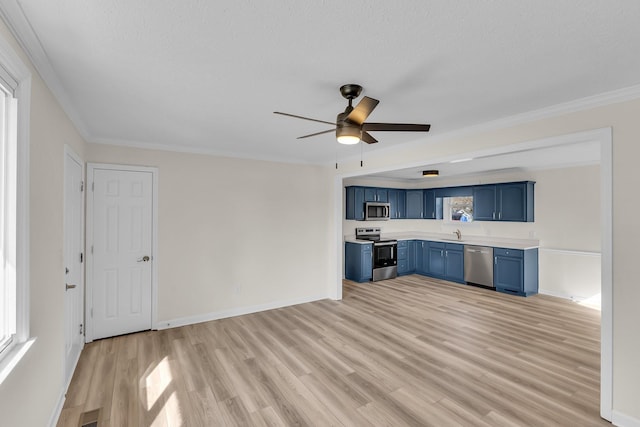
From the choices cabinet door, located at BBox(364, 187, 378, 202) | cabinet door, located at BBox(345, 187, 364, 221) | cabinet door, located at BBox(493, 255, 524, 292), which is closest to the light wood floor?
cabinet door, located at BBox(493, 255, 524, 292)

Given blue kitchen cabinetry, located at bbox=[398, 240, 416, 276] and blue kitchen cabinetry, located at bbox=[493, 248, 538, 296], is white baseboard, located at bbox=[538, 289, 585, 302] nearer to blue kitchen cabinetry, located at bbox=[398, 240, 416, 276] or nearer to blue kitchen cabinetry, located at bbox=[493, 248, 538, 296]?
blue kitchen cabinetry, located at bbox=[493, 248, 538, 296]

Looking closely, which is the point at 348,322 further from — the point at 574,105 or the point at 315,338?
the point at 574,105

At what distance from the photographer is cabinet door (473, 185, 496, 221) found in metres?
6.37

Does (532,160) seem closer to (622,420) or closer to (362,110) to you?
(622,420)

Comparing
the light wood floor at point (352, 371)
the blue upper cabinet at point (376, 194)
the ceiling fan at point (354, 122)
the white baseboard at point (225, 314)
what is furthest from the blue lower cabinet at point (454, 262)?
the ceiling fan at point (354, 122)

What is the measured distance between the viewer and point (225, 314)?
4.51m

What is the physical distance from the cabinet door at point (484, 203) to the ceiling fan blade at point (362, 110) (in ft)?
17.5

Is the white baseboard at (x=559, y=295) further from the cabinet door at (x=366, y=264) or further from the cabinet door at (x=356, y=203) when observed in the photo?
the cabinet door at (x=356, y=203)

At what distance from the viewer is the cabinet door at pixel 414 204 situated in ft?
25.4

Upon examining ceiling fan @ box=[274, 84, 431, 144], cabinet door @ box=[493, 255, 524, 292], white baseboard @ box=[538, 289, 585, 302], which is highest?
ceiling fan @ box=[274, 84, 431, 144]

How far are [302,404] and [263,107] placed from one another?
2.52m

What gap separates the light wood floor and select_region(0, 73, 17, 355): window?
50.0 inches

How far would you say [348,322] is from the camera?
4.30 m

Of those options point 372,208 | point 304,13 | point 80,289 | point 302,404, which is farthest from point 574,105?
point 80,289
